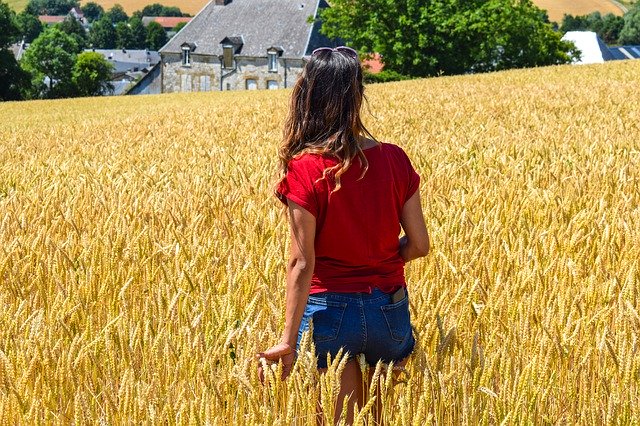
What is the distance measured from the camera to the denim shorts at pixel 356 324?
94.6 inches

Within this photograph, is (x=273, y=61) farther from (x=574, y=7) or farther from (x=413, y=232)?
(x=574, y=7)

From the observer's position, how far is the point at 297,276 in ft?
7.78

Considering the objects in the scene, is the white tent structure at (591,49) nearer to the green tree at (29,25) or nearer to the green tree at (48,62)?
the green tree at (48,62)

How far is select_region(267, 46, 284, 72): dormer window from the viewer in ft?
216

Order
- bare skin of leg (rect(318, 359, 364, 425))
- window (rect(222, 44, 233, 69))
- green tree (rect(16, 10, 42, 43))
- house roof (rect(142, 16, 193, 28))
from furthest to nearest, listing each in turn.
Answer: house roof (rect(142, 16, 193, 28)) → green tree (rect(16, 10, 42, 43)) → window (rect(222, 44, 233, 69)) → bare skin of leg (rect(318, 359, 364, 425))

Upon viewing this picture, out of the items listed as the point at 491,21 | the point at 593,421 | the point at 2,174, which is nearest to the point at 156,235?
the point at 593,421

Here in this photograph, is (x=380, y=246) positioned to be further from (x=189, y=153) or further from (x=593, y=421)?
(x=189, y=153)

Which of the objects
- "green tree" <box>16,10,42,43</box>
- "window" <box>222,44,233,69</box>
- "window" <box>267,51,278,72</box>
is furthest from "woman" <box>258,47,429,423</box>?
"green tree" <box>16,10,42,43</box>

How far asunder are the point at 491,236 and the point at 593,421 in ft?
5.44

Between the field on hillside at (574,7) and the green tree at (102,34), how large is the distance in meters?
68.1

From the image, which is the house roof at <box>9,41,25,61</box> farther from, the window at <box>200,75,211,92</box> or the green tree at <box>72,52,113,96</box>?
the window at <box>200,75,211,92</box>

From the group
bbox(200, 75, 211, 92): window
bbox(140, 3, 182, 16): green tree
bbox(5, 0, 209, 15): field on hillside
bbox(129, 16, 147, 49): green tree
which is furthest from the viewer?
bbox(140, 3, 182, 16): green tree

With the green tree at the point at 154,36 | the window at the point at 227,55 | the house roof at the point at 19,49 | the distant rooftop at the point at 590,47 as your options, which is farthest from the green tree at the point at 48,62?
the green tree at the point at 154,36

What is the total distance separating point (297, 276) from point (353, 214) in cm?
24
